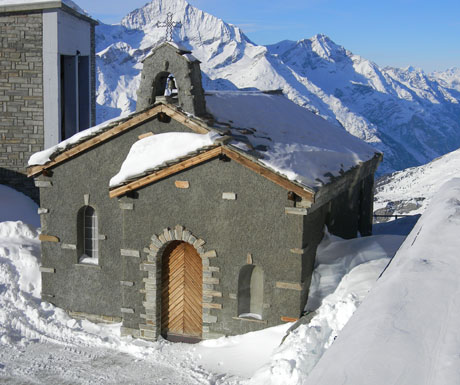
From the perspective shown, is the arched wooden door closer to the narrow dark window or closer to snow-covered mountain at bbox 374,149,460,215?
the narrow dark window

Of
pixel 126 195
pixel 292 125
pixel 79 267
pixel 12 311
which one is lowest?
pixel 12 311

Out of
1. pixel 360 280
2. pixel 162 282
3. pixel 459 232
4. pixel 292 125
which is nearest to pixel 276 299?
pixel 360 280

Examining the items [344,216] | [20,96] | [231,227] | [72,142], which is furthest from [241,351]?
[20,96]

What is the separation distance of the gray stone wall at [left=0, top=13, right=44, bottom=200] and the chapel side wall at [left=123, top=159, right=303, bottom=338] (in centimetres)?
849

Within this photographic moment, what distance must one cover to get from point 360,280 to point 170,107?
608 cm

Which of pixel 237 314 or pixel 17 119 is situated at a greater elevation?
pixel 17 119

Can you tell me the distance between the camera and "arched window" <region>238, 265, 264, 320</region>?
14.1 metres

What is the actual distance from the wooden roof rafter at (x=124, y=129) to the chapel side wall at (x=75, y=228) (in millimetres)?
186

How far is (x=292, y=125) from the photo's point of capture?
1859 centimetres

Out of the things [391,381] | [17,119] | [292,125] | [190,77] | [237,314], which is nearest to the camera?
[391,381]

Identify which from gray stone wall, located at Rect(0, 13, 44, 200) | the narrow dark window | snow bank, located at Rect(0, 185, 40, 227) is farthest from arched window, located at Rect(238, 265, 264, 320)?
the narrow dark window

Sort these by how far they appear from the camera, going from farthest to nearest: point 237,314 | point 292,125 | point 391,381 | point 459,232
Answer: point 292,125, point 237,314, point 459,232, point 391,381

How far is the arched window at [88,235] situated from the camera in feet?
53.4

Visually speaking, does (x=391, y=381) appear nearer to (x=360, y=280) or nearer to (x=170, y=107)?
(x=360, y=280)
